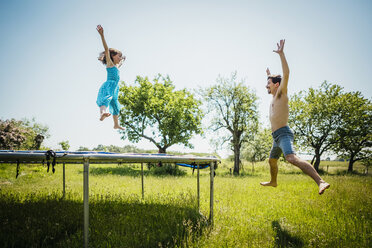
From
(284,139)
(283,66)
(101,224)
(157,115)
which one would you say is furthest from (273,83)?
(157,115)

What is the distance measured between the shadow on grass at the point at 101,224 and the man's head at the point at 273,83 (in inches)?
80.5

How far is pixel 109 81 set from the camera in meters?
2.96

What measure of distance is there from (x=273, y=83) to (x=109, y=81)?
2482 millimetres

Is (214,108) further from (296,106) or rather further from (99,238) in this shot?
(99,238)

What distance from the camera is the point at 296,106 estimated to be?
19.5m

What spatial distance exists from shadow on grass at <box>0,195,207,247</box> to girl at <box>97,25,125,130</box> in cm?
139

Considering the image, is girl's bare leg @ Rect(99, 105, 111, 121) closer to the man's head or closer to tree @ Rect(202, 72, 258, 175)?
the man's head

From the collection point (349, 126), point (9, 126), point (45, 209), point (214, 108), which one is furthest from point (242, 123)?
point (9, 126)

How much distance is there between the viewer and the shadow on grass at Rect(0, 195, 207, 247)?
2.00m

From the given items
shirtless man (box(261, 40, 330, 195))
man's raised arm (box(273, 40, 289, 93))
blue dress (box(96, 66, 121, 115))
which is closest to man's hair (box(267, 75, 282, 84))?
shirtless man (box(261, 40, 330, 195))

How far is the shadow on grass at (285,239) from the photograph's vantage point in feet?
6.98

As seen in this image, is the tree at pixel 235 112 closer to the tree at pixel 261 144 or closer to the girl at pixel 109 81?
the tree at pixel 261 144

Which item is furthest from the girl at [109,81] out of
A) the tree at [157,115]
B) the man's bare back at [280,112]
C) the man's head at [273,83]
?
the tree at [157,115]

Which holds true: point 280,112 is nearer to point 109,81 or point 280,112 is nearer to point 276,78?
point 276,78
